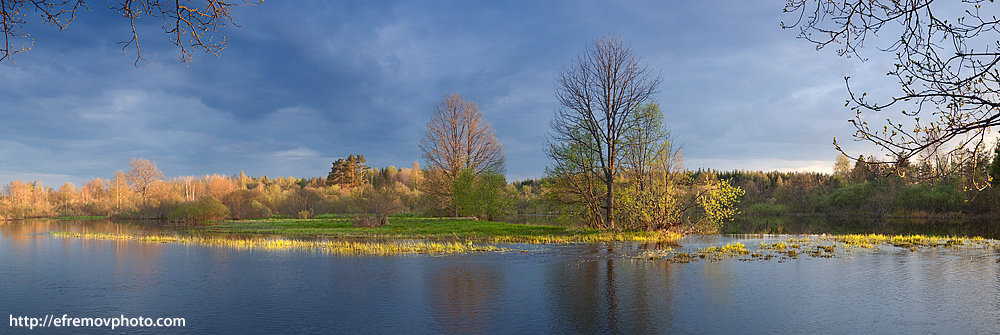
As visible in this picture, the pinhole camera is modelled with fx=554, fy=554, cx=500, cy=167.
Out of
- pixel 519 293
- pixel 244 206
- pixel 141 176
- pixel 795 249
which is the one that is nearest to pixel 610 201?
pixel 795 249

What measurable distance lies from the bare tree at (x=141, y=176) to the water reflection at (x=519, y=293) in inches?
2794

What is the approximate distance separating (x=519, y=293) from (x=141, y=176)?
285 ft

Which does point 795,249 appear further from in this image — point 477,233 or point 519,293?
point 477,233

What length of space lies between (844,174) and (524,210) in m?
53.7


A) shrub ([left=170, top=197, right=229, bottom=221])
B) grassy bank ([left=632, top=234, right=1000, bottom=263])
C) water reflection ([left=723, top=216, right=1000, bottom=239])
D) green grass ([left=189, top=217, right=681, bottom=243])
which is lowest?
water reflection ([left=723, top=216, right=1000, bottom=239])

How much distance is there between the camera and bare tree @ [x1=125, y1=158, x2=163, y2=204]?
80375 millimetres

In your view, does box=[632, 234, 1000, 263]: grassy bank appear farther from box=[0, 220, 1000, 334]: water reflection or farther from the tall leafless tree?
the tall leafless tree

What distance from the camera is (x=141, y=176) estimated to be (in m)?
80.8

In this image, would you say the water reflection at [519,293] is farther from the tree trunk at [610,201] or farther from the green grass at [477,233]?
the tree trunk at [610,201]

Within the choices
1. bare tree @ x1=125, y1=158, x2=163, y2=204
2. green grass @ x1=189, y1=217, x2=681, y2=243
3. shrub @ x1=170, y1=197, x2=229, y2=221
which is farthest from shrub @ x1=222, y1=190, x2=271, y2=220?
bare tree @ x1=125, y1=158, x2=163, y2=204

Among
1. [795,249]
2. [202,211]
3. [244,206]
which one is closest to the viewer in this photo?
[795,249]

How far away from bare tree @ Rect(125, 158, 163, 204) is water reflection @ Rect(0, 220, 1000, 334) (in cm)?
7097

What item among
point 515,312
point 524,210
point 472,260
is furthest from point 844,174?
point 515,312

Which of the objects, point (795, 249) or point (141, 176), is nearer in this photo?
point (795, 249)
